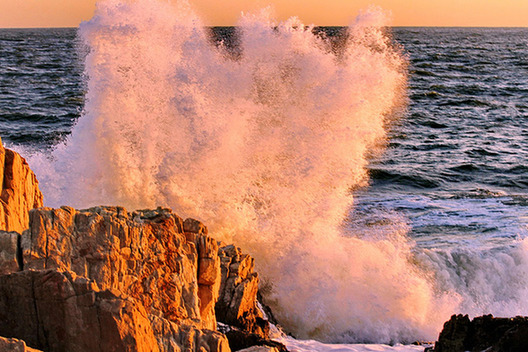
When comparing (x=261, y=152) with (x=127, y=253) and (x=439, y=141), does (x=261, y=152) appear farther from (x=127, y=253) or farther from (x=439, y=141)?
(x=439, y=141)

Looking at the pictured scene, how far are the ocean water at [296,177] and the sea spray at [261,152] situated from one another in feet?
0.09

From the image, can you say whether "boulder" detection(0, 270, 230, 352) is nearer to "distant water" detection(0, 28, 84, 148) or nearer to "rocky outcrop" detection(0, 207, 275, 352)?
"rocky outcrop" detection(0, 207, 275, 352)

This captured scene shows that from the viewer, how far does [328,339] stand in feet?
26.9


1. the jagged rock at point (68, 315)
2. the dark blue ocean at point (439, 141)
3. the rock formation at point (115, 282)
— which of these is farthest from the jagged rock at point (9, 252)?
the dark blue ocean at point (439, 141)

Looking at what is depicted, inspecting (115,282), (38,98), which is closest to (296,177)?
(115,282)

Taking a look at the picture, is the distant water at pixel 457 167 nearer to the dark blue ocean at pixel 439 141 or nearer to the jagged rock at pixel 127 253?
the dark blue ocean at pixel 439 141

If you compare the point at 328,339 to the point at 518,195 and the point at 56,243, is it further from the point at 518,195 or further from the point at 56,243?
the point at 518,195

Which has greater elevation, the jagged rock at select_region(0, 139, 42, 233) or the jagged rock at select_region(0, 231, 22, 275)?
the jagged rock at select_region(0, 139, 42, 233)

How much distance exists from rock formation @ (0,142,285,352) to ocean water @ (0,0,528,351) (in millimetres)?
1526

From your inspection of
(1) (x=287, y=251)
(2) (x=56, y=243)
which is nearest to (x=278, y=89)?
(1) (x=287, y=251)

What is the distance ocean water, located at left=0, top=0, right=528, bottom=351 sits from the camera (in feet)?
30.0

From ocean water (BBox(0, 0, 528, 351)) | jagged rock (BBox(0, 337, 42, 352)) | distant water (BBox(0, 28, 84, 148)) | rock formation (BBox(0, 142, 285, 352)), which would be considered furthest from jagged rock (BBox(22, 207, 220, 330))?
distant water (BBox(0, 28, 84, 148))

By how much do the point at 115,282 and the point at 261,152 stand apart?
22.4 ft

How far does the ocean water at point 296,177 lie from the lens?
30.0ft
